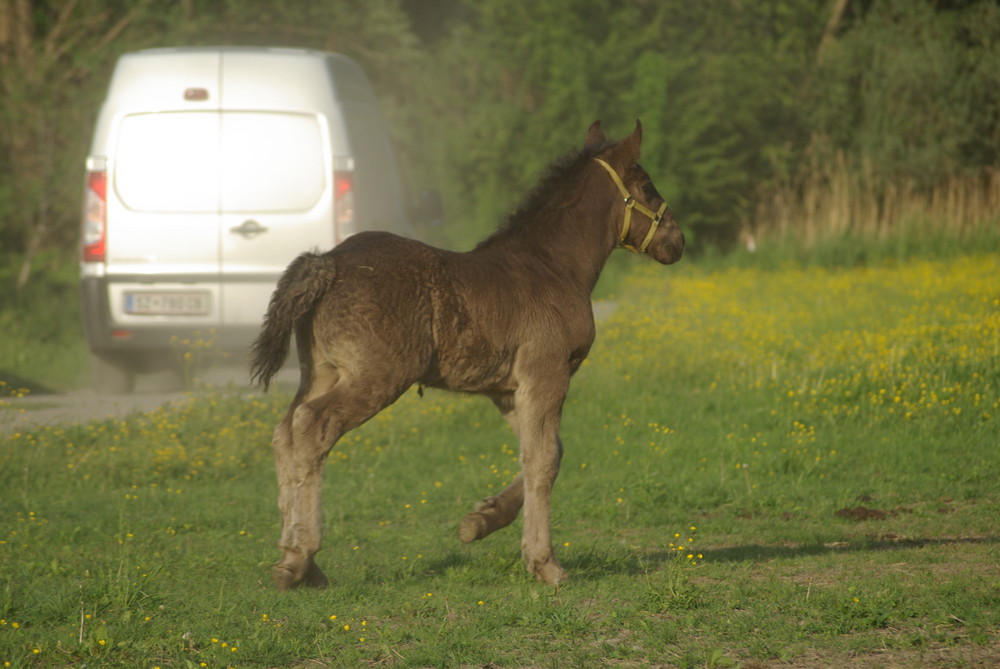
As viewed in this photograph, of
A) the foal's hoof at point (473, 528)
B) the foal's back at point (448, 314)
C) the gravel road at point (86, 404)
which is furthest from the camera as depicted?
the gravel road at point (86, 404)

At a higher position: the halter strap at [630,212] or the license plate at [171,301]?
the halter strap at [630,212]

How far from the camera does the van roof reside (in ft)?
36.3

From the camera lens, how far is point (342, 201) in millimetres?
11086

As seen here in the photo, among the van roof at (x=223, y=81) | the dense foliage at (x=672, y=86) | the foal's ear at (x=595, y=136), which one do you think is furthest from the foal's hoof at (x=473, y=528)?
the dense foliage at (x=672, y=86)

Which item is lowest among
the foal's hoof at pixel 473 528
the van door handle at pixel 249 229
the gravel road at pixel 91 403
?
the gravel road at pixel 91 403

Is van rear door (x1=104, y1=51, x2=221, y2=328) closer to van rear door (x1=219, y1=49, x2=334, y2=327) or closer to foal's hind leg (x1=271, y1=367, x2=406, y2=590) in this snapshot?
van rear door (x1=219, y1=49, x2=334, y2=327)

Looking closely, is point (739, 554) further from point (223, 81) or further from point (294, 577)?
point (223, 81)

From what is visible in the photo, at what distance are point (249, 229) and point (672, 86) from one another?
55.0ft

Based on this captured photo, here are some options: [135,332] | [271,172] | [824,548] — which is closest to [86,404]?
[135,332]

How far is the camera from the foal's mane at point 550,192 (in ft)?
21.3

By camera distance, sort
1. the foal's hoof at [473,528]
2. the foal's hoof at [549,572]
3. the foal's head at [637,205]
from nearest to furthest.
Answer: the foal's hoof at [549,572] → the foal's hoof at [473,528] → the foal's head at [637,205]

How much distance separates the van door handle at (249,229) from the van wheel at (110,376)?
200 centimetres

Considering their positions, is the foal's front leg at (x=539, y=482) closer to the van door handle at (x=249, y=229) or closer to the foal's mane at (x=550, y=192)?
the foal's mane at (x=550, y=192)

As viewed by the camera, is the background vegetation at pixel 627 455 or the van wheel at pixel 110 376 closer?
the background vegetation at pixel 627 455
